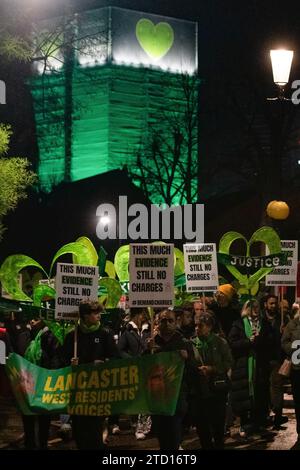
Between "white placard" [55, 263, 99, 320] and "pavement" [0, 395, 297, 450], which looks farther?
"pavement" [0, 395, 297, 450]

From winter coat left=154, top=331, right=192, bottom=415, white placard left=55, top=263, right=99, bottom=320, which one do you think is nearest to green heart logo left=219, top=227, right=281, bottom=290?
white placard left=55, top=263, right=99, bottom=320

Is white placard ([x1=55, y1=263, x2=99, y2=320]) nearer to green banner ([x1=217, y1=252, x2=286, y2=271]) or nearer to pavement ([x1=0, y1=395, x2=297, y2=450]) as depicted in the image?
pavement ([x1=0, y1=395, x2=297, y2=450])

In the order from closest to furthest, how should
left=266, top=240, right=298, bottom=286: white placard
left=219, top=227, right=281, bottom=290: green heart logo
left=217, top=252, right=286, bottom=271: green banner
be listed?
1. left=217, top=252, right=286, bottom=271: green banner
2. left=219, top=227, right=281, bottom=290: green heart logo
3. left=266, top=240, right=298, bottom=286: white placard

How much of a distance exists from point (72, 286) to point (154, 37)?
200ft

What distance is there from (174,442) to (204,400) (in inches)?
39.3

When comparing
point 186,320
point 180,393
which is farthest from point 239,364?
point 180,393

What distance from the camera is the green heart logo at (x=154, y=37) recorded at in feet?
234

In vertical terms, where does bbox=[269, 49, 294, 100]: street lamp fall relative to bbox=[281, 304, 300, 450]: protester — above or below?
above

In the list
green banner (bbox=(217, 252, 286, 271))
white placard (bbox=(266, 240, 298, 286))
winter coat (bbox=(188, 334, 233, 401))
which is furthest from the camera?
white placard (bbox=(266, 240, 298, 286))

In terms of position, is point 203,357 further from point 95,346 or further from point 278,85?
point 278,85

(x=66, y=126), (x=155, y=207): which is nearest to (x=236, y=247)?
(x=155, y=207)

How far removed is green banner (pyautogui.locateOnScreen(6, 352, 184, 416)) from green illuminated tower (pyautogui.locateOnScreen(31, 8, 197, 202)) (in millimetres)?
53019

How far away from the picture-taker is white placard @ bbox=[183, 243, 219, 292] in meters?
16.5

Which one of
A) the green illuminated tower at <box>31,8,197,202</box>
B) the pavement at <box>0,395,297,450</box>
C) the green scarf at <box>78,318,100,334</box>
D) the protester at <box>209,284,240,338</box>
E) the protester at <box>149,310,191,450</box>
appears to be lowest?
the pavement at <box>0,395,297,450</box>
